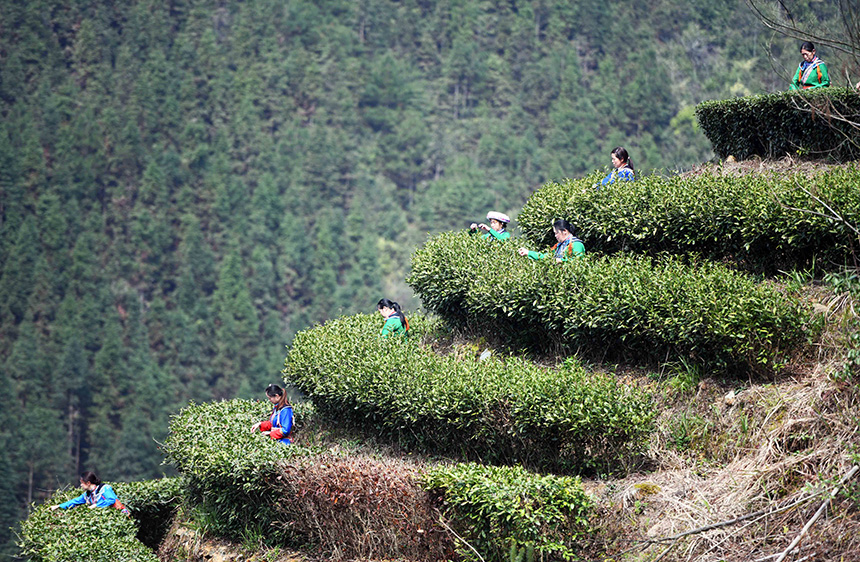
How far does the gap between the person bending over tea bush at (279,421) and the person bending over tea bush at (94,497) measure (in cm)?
230

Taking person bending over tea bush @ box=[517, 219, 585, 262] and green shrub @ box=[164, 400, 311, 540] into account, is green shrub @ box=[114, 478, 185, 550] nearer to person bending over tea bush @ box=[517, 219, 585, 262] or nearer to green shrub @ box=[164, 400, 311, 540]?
green shrub @ box=[164, 400, 311, 540]

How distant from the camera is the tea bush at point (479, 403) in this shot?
31.7 ft

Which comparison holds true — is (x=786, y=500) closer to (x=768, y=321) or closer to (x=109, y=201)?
(x=768, y=321)

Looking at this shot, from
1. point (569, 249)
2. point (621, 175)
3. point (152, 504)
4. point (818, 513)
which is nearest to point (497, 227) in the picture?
point (621, 175)

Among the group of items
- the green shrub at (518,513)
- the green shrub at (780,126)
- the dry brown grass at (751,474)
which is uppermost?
the green shrub at (780,126)

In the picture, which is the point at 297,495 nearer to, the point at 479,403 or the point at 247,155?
the point at 479,403

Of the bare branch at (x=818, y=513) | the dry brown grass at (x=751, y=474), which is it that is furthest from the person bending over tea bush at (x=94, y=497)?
the bare branch at (x=818, y=513)

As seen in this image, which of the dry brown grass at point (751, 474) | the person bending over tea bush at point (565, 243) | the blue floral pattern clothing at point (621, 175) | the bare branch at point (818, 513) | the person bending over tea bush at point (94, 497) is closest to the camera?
the bare branch at point (818, 513)

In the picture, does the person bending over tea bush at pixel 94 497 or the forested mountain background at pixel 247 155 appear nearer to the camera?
the person bending over tea bush at pixel 94 497

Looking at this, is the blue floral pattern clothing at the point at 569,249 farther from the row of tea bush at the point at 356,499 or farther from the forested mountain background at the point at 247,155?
the forested mountain background at the point at 247,155

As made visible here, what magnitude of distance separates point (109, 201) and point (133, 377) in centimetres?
1999

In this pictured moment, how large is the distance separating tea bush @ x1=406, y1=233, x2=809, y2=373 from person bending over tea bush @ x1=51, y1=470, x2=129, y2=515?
4.93 metres

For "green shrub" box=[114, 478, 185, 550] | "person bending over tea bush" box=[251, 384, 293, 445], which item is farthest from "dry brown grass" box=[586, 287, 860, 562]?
"green shrub" box=[114, 478, 185, 550]

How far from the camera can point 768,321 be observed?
964 cm
